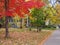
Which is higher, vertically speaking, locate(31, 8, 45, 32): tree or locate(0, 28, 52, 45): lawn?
locate(31, 8, 45, 32): tree

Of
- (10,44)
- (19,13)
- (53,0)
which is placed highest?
(53,0)

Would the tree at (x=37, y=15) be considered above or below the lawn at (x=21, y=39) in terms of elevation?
above

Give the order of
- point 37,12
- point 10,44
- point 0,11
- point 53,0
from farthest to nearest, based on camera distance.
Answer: point 53,0 < point 37,12 < point 0,11 < point 10,44

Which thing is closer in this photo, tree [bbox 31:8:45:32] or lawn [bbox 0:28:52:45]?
lawn [bbox 0:28:52:45]

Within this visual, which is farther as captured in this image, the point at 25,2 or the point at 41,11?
the point at 41,11

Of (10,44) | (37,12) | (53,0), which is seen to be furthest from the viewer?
(53,0)

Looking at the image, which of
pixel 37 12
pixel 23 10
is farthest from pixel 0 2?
pixel 37 12

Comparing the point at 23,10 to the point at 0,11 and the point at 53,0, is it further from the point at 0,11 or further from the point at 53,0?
the point at 53,0

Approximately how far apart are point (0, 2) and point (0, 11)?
1118mm

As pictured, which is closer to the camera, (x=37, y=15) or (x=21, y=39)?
(x=21, y=39)

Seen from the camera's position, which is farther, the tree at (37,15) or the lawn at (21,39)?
the tree at (37,15)

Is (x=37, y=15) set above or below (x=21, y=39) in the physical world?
above

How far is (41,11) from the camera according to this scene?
35.1 m

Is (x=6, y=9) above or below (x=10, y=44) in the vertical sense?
above
